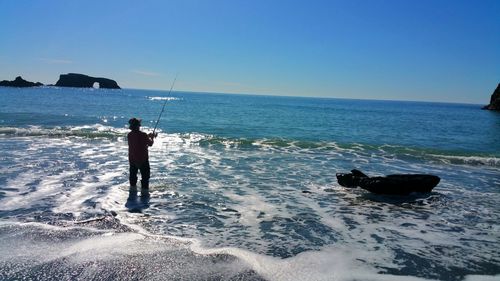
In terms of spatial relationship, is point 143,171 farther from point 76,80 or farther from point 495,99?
point 76,80

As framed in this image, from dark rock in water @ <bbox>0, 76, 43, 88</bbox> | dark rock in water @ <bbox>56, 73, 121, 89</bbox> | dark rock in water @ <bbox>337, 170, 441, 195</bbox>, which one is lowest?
dark rock in water @ <bbox>337, 170, 441, 195</bbox>

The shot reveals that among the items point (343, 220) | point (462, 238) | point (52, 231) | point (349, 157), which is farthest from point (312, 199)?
point (349, 157)

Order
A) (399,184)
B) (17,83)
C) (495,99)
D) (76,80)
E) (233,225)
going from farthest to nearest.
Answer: (76,80) < (17,83) < (495,99) < (399,184) < (233,225)

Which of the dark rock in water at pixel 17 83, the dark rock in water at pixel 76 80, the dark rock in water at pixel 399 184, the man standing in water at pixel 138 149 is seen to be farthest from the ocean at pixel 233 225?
the dark rock in water at pixel 76 80

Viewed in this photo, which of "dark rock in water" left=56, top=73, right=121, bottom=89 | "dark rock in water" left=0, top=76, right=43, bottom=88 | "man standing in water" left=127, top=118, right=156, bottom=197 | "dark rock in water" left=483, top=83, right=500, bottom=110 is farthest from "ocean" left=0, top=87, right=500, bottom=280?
"dark rock in water" left=56, top=73, right=121, bottom=89

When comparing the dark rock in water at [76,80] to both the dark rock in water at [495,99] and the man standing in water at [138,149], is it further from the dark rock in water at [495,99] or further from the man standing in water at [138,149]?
the man standing in water at [138,149]

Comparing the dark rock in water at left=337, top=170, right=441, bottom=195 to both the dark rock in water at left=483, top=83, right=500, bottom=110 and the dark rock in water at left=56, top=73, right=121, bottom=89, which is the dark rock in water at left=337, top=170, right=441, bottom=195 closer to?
the dark rock in water at left=483, top=83, right=500, bottom=110

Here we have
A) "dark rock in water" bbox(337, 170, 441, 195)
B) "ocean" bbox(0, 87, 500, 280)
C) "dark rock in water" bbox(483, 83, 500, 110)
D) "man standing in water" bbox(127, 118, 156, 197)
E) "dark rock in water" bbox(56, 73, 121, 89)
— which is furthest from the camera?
"dark rock in water" bbox(56, 73, 121, 89)

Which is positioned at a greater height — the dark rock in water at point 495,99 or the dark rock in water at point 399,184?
the dark rock in water at point 495,99

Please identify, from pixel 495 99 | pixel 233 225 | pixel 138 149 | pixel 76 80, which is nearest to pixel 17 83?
pixel 76 80

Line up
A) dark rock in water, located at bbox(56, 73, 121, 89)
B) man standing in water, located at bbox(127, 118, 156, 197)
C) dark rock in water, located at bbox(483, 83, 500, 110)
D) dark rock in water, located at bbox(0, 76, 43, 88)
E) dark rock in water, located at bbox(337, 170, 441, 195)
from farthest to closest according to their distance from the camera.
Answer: dark rock in water, located at bbox(56, 73, 121, 89) < dark rock in water, located at bbox(0, 76, 43, 88) < dark rock in water, located at bbox(483, 83, 500, 110) < dark rock in water, located at bbox(337, 170, 441, 195) < man standing in water, located at bbox(127, 118, 156, 197)

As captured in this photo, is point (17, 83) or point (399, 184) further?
point (17, 83)

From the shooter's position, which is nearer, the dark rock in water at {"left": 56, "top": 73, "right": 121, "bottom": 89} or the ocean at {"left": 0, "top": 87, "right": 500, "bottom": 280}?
the ocean at {"left": 0, "top": 87, "right": 500, "bottom": 280}

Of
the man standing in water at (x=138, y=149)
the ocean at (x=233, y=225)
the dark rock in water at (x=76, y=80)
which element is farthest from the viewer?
the dark rock in water at (x=76, y=80)
